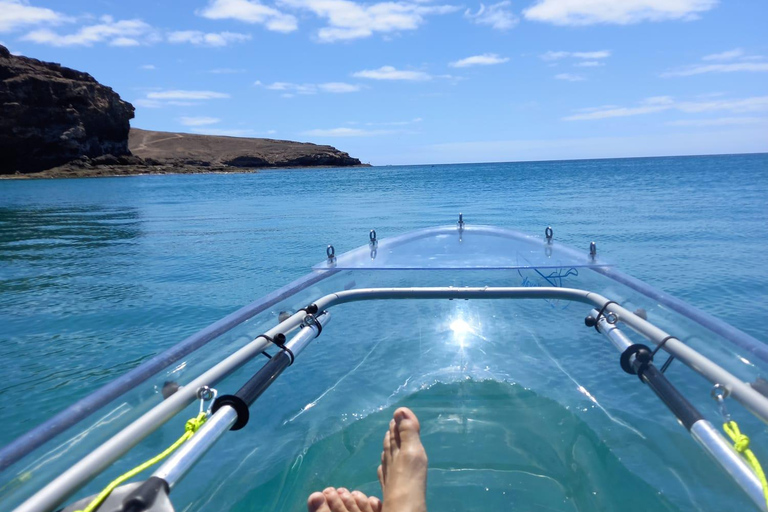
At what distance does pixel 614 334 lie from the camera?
9.12 ft

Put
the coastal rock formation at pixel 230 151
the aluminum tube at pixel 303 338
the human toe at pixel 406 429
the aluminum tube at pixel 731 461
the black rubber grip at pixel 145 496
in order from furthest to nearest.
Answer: the coastal rock formation at pixel 230 151 → the aluminum tube at pixel 303 338 → the human toe at pixel 406 429 → the aluminum tube at pixel 731 461 → the black rubber grip at pixel 145 496

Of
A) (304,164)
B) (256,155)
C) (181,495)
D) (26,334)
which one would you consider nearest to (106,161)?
(256,155)

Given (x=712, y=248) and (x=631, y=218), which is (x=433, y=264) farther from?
(x=631, y=218)

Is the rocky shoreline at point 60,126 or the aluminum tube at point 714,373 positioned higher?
the rocky shoreline at point 60,126

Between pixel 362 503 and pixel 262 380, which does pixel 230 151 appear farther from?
pixel 362 503

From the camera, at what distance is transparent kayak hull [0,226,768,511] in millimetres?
2281

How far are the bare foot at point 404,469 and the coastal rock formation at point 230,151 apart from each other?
8009 cm

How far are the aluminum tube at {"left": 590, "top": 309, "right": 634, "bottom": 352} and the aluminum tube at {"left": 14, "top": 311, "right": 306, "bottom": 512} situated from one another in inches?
70.5

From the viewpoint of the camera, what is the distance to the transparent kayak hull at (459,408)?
228cm

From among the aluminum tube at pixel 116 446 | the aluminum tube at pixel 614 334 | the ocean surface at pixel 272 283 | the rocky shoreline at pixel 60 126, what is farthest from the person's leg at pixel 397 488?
the rocky shoreline at pixel 60 126

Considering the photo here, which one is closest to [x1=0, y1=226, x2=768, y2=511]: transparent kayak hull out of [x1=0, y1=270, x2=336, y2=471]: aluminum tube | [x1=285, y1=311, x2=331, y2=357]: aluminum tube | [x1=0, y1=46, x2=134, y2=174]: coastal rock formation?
[x1=0, y1=270, x2=336, y2=471]: aluminum tube

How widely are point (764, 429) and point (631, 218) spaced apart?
41.8 ft

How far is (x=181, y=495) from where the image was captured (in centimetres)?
246

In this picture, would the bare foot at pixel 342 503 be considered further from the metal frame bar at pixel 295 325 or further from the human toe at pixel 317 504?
the metal frame bar at pixel 295 325
